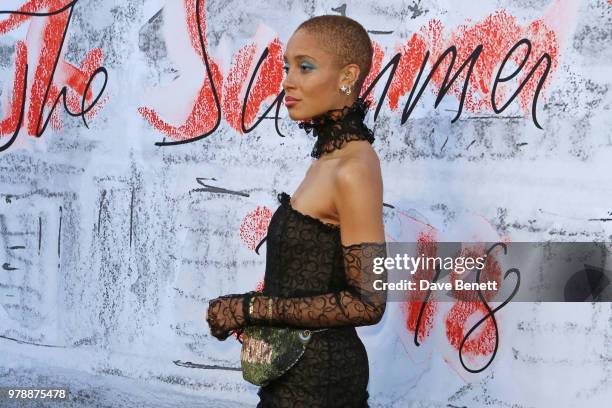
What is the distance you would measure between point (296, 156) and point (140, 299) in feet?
3.51

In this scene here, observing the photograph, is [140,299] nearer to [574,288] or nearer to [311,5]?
[311,5]

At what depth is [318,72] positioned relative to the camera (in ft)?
8.13

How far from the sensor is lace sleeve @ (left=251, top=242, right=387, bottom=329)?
92.4 inches

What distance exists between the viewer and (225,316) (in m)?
2.43

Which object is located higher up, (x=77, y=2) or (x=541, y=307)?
(x=77, y=2)

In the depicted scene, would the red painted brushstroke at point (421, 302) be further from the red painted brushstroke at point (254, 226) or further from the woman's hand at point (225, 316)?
the woman's hand at point (225, 316)

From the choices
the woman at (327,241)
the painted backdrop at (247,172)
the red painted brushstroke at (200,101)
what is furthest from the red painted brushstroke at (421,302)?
the woman at (327,241)

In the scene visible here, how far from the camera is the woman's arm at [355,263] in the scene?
233 centimetres

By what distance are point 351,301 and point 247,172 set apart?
6.66 feet

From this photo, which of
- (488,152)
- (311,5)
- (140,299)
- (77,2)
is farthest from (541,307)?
(77,2)

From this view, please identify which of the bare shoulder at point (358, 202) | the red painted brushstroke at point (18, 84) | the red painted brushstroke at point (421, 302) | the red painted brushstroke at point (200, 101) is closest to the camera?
the bare shoulder at point (358, 202)

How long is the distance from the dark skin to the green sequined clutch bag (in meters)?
0.06

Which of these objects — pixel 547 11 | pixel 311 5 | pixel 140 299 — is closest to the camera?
pixel 547 11

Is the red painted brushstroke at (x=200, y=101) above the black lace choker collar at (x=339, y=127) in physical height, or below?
above
